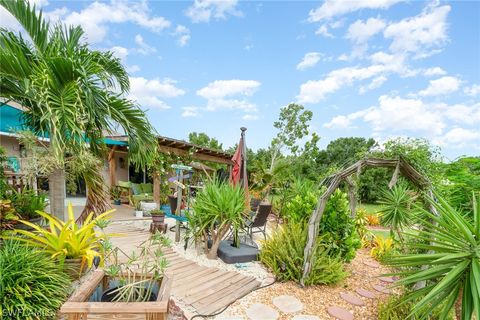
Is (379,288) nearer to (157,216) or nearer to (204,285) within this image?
(204,285)

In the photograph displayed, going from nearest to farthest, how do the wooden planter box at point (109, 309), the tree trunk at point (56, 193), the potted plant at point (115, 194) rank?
the wooden planter box at point (109, 309) → the tree trunk at point (56, 193) → the potted plant at point (115, 194)

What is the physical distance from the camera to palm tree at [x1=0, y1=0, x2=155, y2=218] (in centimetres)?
340

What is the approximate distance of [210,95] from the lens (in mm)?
19609

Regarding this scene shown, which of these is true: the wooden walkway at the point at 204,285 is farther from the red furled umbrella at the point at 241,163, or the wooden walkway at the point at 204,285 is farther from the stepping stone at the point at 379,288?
the red furled umbrella at the point at 241,163

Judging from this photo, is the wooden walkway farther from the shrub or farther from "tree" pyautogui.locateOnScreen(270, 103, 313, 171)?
"tree" pyautogui.locateOnScreen(270, 103, 313, 171)

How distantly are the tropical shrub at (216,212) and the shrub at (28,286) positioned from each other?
7.87ft

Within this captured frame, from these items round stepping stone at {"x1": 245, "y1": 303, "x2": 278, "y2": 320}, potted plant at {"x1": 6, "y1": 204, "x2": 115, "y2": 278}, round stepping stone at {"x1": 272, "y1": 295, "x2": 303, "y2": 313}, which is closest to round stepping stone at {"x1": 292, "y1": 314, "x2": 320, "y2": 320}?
round stepping stone at {"x1": 272, "y1": 295, "x2": 303, "y2": 313}

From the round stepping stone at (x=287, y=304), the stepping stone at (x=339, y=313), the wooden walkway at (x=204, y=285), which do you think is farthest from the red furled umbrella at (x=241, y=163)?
the stepping stone at (x=339, y=313)

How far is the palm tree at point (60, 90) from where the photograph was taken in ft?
11.2

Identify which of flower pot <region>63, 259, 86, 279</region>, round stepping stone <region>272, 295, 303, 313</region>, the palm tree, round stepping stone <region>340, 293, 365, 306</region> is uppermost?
the palm tree

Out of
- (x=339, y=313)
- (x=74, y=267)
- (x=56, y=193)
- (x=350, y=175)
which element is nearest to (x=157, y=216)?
(x=56, y=193)

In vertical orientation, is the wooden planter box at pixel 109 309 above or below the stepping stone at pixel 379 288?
above

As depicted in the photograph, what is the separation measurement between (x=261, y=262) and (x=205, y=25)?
7528 millimetres

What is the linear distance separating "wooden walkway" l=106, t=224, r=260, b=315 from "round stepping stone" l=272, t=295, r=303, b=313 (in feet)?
1.56
